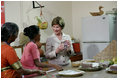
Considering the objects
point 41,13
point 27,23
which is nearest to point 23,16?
point 27,23

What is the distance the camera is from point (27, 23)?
368 cm

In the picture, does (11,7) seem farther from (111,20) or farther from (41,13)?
(111,20)

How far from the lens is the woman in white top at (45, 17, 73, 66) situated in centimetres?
234

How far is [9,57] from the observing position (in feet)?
4.42

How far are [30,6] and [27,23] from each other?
0.37 meters

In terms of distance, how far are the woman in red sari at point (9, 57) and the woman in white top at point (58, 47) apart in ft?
2.93

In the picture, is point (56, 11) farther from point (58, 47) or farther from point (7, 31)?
point (7, 31)

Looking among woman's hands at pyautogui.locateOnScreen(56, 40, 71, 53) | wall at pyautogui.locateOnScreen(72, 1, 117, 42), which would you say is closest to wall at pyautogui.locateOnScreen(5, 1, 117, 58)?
wall at pyautogui.locateOnScreen(72, 1, 117, 42)

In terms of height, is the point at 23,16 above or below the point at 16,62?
above

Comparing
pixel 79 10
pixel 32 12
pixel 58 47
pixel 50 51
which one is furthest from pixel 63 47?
pixel 79 10

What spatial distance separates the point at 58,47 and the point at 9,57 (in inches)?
39.4

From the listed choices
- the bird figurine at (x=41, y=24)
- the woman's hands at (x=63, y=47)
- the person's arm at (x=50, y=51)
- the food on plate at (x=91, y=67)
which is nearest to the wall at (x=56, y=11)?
the bird figurine at (x=41, y=24)

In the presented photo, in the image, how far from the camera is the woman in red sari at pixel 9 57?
135 centimetres

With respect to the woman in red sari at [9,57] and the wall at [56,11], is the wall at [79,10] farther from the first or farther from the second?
the woman in red sari at [9,57]
